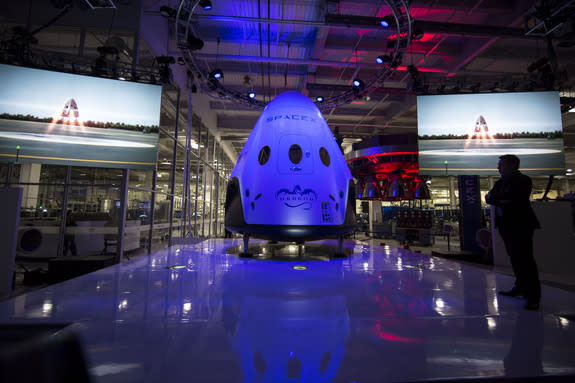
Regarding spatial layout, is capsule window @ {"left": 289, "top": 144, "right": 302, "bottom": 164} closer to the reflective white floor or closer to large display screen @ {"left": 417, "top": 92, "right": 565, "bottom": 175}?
the reflective white floor

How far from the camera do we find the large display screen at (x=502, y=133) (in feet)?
26.6

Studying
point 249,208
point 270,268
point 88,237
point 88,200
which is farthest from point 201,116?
point 270,268

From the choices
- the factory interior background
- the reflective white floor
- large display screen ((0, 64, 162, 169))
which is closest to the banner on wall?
the factory interior background

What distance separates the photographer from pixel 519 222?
2635 mm

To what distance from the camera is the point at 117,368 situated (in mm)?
1471

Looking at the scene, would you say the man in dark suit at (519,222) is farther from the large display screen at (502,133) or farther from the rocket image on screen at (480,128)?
the rocket image on screen at (480,128)

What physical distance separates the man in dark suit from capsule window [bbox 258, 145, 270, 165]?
135 inches

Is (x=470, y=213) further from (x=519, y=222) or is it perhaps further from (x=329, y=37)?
(x=519, y=222)

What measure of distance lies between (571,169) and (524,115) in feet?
75.2

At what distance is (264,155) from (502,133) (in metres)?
7.92

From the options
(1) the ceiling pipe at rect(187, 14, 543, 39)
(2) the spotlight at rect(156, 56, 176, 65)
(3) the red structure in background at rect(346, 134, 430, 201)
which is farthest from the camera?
(3) the red structure in background at rect(346, 134, 430, 201)

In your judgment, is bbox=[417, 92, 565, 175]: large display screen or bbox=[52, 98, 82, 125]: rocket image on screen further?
bbox=[417, 92, 565, 175]: large display screen

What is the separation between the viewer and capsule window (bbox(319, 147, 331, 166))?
16.5 ft

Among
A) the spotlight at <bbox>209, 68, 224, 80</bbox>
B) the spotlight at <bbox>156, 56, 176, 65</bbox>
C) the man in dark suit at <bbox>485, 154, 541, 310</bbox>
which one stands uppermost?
the spotlight at <bbox>209, 68, 224, 80</bbox>
